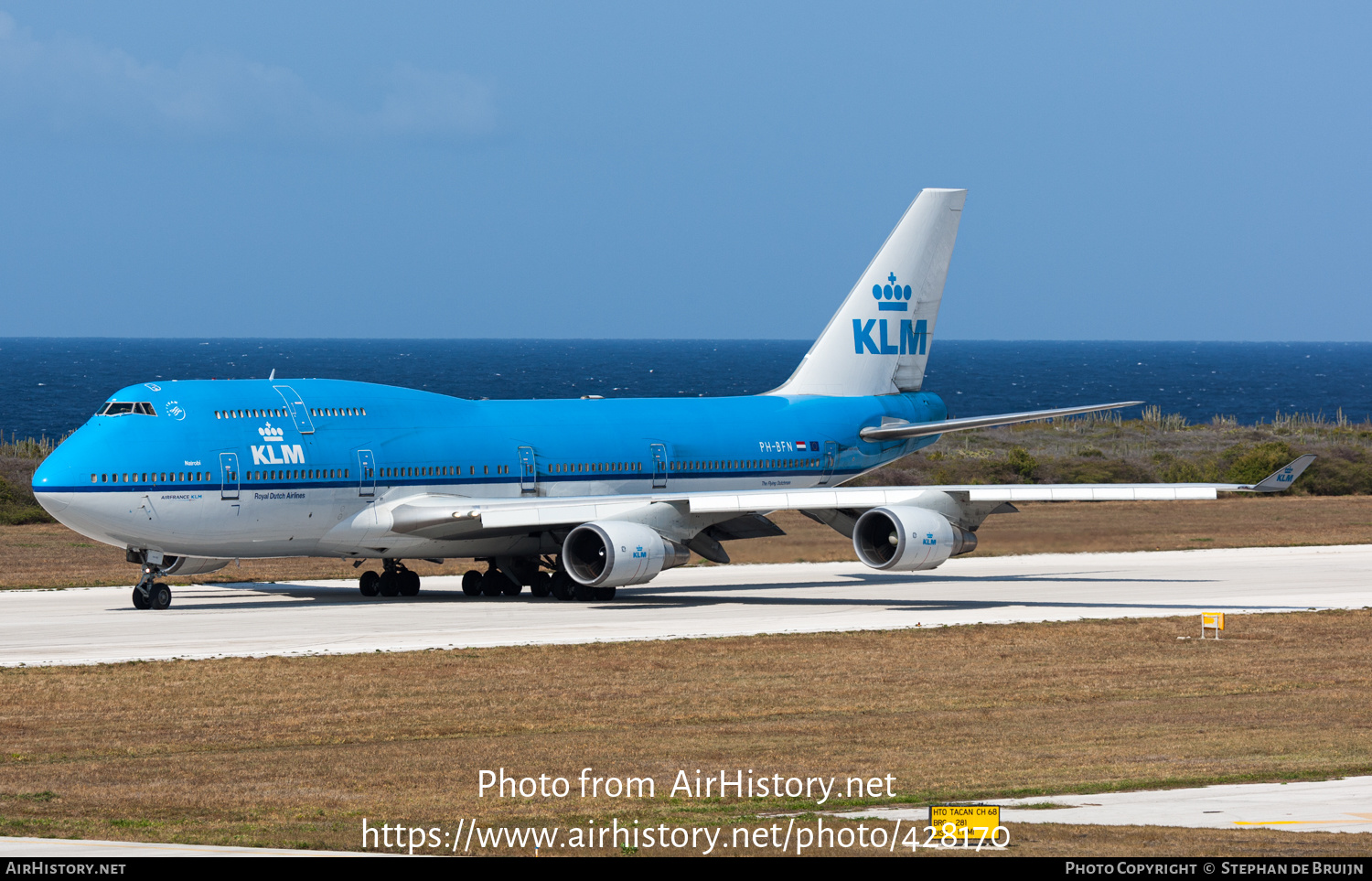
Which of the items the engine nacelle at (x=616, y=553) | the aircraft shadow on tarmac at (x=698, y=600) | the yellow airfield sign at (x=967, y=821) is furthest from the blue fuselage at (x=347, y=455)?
Answer: the yellow airfield sign at (x=967, y=821)

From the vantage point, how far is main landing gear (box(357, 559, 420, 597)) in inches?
1581

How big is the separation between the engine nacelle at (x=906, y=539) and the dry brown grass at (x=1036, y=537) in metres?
4.57

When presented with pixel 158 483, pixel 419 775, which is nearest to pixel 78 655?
pixel 158 483

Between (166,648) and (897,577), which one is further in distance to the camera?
(897,577)

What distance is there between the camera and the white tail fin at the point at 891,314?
4656cm

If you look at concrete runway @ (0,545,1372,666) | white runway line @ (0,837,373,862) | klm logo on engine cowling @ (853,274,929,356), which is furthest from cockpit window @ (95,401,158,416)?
white runway line @ (0,837,373,862)

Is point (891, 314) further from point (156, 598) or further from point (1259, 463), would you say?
point (1259, 463)

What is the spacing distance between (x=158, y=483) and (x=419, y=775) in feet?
60.0

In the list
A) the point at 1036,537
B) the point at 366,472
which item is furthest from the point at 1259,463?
the point at 366,472

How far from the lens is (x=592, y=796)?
16500mm

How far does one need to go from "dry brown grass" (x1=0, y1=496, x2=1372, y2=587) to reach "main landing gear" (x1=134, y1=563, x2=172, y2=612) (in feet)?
20.9

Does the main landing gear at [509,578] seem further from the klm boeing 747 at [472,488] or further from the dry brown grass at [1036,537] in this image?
the dry brown grass at [1036,537]

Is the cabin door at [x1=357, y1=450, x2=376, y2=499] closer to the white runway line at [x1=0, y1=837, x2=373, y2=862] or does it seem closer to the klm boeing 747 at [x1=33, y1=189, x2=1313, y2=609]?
the klm boeing 747 at [x1=33, y1=189, x2=1313, y2=609]
